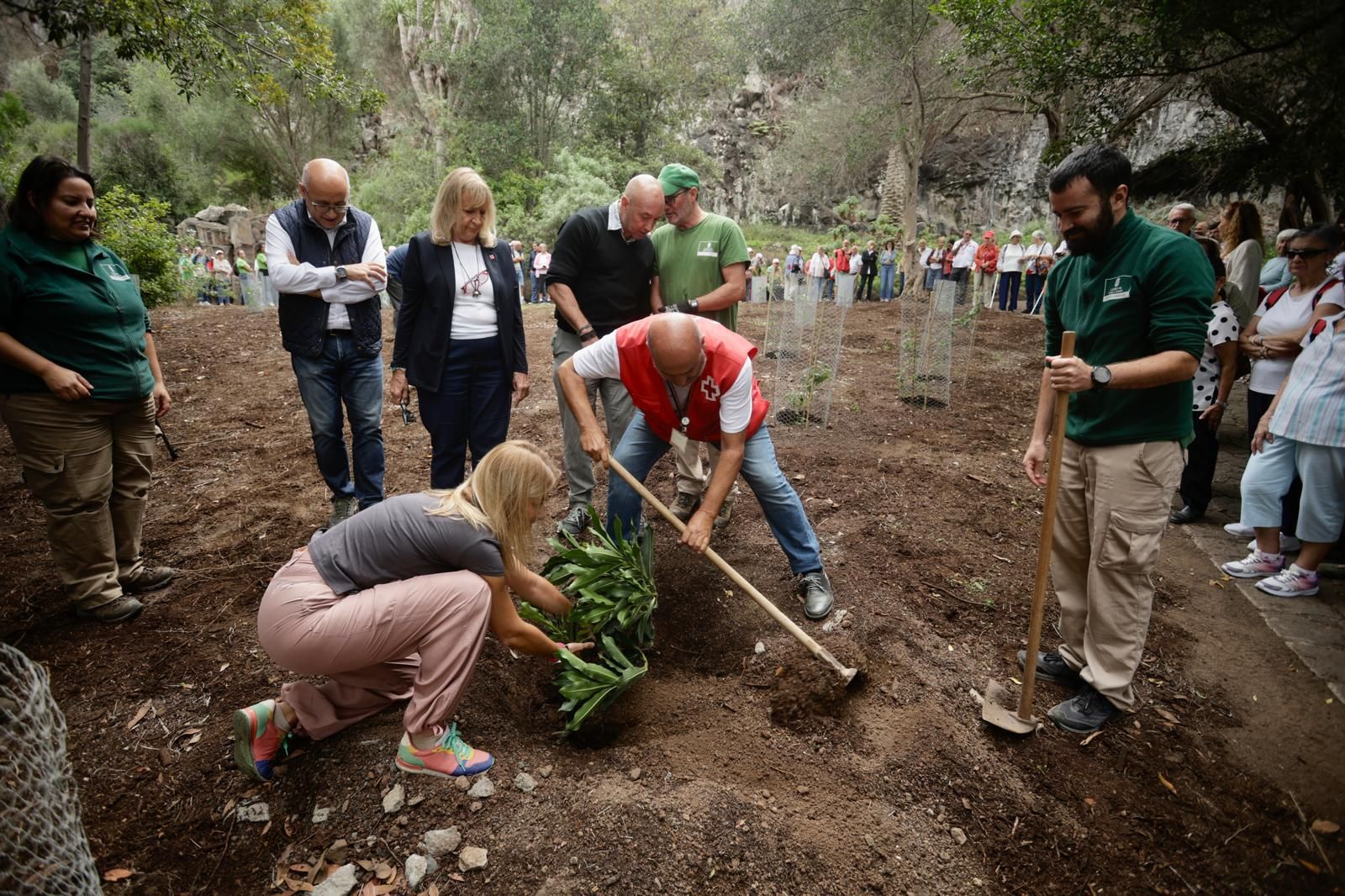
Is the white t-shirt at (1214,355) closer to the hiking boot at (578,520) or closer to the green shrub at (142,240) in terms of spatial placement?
the hiking boot at (578,520)

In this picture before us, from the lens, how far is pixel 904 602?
334 cm

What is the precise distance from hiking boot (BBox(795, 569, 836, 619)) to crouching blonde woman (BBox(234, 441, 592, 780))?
1.56 meters

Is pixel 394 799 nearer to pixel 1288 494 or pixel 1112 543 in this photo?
pixel 1112 543

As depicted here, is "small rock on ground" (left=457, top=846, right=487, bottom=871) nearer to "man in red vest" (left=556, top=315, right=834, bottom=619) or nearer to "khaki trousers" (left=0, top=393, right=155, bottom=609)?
"man in red vest" (left=556, top=315, right=834, bottom=619)

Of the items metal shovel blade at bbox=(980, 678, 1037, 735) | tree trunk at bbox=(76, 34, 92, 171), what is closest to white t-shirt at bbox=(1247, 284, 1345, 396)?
metal shovel blade at bbox=(980, 678, 1037, 735)

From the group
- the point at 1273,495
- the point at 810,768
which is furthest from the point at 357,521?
the point at 1273,495

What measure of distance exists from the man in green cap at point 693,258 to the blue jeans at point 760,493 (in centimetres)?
50

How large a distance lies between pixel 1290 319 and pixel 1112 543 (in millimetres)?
2621

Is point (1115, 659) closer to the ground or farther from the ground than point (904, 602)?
farther from the ground

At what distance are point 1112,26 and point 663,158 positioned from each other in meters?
21.7

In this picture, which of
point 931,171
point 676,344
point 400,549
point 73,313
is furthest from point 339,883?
point 931,171

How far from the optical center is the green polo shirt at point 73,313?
2648 millimetres

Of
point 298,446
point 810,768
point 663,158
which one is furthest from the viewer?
point 663,158

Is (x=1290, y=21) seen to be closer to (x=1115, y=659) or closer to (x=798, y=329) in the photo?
(x=1115, y=659)
